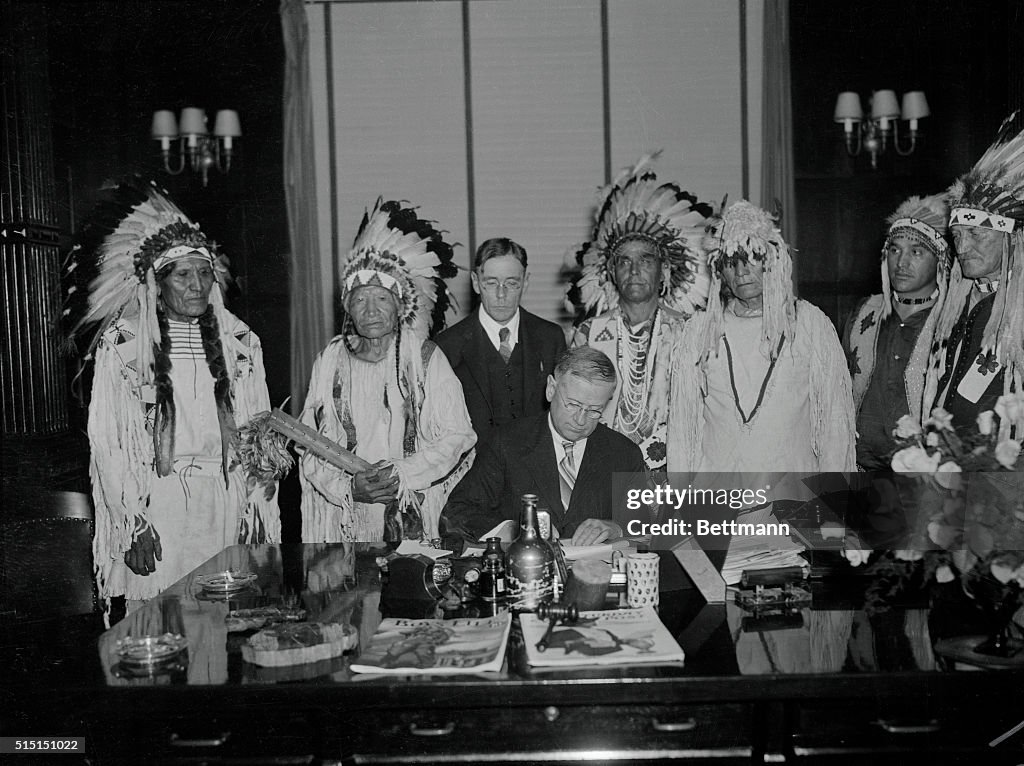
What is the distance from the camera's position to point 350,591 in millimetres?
2461

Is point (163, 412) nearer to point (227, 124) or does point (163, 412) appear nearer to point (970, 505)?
point (227, 124)

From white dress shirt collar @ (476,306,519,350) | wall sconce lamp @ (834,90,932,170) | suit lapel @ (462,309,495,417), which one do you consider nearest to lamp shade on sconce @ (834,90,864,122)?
wall sconce lamp @ (834,90,932,170)

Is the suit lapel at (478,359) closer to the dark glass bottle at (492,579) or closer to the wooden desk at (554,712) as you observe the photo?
the dark glass bottle at (492,579)

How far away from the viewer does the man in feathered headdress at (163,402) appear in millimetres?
4066

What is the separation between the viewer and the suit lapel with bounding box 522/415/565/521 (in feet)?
10.0

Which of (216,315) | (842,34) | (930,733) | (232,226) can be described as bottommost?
(930,733)

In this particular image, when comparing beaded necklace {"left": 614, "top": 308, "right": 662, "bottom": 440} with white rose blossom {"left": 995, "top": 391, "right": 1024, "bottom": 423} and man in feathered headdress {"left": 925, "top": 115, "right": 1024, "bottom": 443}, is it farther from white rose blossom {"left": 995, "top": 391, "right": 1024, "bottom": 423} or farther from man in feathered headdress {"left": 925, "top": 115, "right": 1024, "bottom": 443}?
white rose blossom {"left": 995, "top": 391, "right": 1024, "bottom": 423}

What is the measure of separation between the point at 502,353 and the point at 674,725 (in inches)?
105

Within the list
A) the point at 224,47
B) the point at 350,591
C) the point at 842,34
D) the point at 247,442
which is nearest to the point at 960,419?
the point at 350,591

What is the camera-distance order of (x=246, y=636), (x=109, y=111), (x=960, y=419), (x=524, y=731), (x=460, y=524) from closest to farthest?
1. (x=524, y=731)
2. (x=246, y=636)
3. (x=460, y=524)
4. (x=960, y=419)
5. (x=109, y=111)

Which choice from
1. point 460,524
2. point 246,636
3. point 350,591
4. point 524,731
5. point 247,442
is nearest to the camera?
point 524,731

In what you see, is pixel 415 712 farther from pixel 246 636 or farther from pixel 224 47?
pixel 224 47

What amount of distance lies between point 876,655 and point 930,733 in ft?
0.58

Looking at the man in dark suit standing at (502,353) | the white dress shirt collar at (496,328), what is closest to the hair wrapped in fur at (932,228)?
the man in dark suit standing at (502,353)
